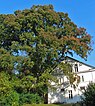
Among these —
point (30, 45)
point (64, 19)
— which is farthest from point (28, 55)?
point (64, 19)

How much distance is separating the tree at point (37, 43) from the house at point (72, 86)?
17.7ft

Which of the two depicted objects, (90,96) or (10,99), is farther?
(10,99)

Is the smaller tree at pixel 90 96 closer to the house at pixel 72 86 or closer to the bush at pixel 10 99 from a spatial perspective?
the bush at pixel 10 99

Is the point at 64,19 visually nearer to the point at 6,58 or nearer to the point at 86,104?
the point at 6,58

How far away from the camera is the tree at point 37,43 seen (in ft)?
157

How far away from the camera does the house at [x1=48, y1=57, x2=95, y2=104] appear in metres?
55.9

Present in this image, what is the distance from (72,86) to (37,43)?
444 inches

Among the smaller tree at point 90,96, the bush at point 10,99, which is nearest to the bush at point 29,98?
the bush at point 10,99

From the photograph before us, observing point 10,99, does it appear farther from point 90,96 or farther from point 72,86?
point 72,86

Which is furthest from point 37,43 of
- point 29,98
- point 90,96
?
point 90,96

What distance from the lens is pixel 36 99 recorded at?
159 feet

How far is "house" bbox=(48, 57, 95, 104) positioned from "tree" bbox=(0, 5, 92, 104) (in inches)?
212

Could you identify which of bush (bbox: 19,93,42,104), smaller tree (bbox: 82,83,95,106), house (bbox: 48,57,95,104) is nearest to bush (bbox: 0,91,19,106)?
bush (bbox: 19,93,42,104)

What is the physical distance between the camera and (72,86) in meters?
55.9
